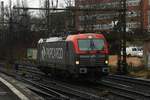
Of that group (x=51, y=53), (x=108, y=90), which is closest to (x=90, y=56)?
(x=108, y=90)

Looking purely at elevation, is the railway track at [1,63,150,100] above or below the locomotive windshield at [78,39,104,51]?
below

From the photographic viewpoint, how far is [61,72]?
31.2 metres

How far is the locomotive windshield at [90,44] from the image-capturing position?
91.4 ft

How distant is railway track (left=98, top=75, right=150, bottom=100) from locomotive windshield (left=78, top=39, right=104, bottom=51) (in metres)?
2.35

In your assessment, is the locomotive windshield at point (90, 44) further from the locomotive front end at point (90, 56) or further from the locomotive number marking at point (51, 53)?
the locomotive number marking at point (51, 53)

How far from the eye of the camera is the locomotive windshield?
27.9 m

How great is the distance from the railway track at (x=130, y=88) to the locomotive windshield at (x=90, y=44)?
235 centimetres

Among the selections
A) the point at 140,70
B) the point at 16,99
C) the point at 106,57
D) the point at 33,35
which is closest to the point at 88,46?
the point at 106,57

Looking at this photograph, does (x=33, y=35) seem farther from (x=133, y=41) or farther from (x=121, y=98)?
(x=121, y=98)

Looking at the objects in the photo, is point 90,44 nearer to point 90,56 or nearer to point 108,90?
point 90,56

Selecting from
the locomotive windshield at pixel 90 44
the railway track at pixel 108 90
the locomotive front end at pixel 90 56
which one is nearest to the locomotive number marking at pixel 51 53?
the locomotive windshield at pixel 90 44

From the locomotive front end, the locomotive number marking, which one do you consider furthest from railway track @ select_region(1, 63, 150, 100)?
the locomotive number marking

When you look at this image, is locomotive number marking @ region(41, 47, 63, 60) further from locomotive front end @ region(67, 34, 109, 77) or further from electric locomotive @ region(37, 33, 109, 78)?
locomotive front end @ region(67, 34, 109, 77)

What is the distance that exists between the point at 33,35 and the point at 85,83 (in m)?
54.5
